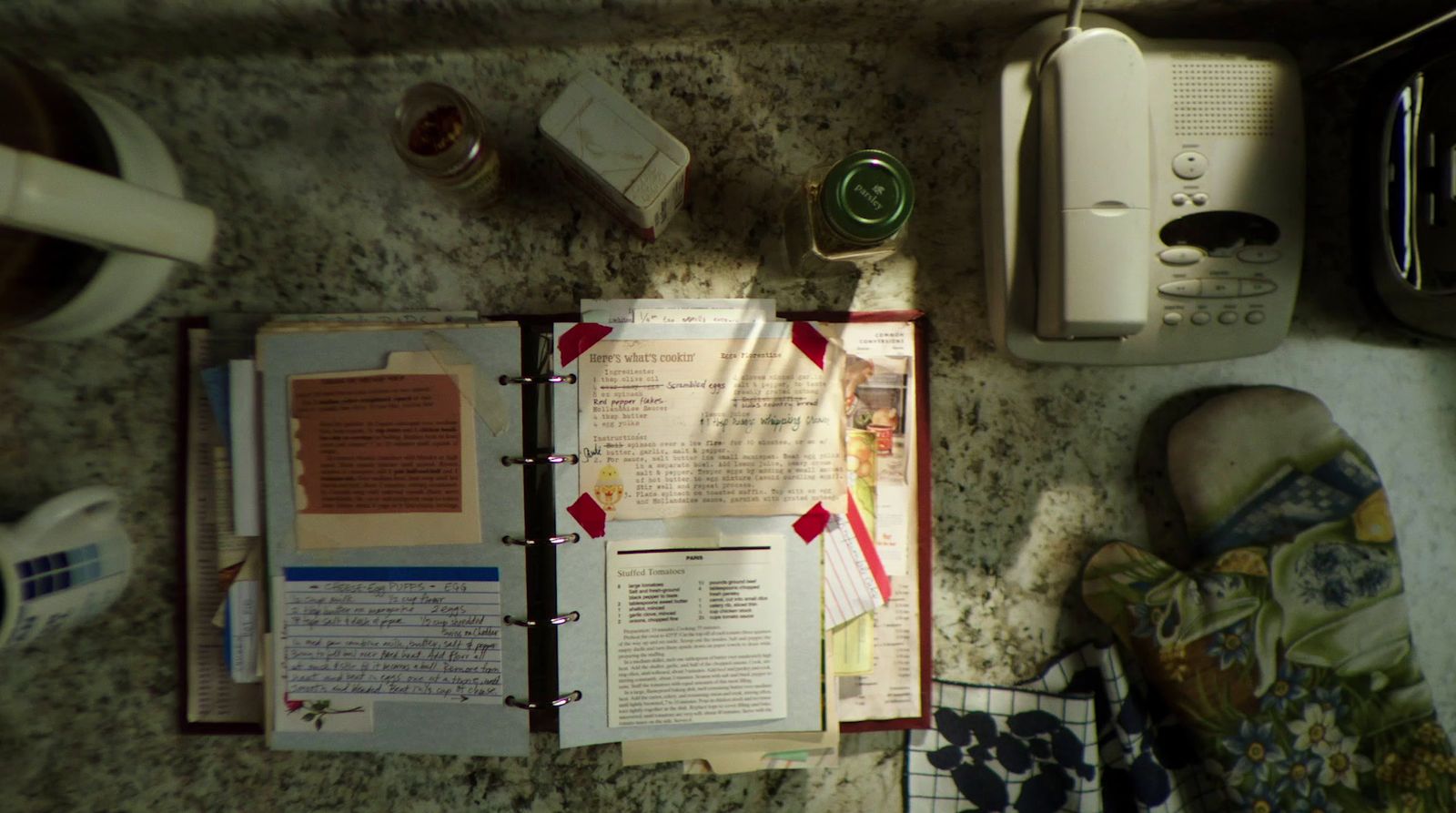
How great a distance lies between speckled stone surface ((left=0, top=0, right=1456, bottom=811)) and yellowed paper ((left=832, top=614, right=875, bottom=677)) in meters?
0.07

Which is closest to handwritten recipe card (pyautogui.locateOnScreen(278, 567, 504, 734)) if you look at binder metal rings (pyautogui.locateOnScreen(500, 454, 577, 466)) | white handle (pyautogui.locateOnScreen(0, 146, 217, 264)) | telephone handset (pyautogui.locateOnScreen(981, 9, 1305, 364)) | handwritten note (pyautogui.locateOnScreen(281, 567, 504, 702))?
handwritten note (pyautogui.locateOnScreen(281, 567, 504, 702))

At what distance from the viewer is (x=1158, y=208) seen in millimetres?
613

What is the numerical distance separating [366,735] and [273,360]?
1.22 ft

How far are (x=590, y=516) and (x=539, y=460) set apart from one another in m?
0.07

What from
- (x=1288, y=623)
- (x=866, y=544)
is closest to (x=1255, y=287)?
(x=1288, y=623)

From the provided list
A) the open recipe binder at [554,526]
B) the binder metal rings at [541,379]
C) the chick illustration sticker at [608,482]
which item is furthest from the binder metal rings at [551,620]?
the binder metal rings at [541,379]

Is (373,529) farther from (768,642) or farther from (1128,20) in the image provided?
(1128,20)

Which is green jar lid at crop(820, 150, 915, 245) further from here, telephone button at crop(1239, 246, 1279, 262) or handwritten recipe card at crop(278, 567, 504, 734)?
handwritten recipe card at crop(278, 567, 504, 734)

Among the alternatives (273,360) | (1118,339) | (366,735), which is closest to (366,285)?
(273,360)

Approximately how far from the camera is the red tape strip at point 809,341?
0.68 metres

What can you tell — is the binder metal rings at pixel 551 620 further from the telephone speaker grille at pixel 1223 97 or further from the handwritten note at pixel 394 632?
the telephone speaker grille at pixel 1223 97

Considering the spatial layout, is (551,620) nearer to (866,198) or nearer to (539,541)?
(539,541)

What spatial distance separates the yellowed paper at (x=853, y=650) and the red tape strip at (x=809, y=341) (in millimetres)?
259

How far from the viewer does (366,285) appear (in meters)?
0.68
